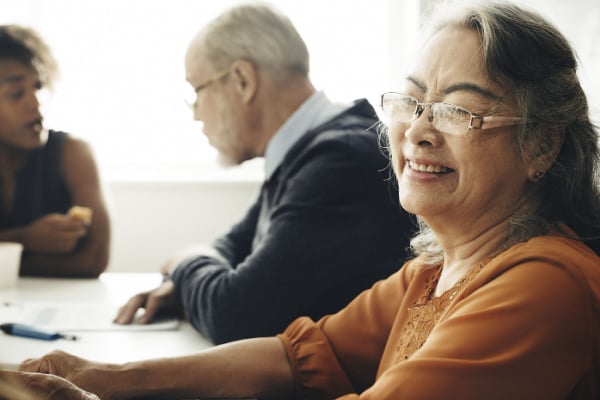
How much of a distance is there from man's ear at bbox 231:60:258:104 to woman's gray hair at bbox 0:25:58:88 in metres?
0.70

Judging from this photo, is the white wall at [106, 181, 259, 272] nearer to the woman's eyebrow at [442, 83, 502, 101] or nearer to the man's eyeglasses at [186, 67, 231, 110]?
the man's eyeglasses at [186, 67, 231, 110]

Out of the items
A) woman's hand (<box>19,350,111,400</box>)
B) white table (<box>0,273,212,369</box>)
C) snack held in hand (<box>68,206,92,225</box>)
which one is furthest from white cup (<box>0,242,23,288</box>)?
woman's hand (<box>19,350,111,400</box>)

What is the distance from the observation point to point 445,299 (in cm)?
114

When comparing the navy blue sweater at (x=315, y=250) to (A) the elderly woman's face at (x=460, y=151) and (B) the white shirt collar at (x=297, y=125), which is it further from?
(A) the elderly woman's face at (x=460, y=151)

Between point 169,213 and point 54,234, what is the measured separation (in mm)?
1381

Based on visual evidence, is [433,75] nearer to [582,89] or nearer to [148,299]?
[582,89]

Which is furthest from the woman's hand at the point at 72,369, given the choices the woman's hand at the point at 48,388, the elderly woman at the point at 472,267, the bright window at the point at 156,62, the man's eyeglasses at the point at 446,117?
the bright window at the point at 156,62

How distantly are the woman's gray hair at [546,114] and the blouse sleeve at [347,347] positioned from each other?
0.31 m

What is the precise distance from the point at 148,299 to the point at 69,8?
89.4 inches

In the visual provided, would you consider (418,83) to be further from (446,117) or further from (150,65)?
(150,65)

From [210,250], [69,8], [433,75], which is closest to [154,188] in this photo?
[69,8]

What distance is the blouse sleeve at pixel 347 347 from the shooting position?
1.32 meters

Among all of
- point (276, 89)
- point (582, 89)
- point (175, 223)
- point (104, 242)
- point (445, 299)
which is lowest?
point (175, 223)

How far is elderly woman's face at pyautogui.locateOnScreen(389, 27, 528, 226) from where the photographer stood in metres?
1.09
